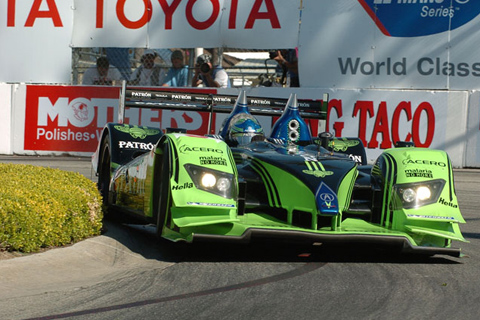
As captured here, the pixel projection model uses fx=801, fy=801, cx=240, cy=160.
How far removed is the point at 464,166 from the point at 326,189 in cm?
734

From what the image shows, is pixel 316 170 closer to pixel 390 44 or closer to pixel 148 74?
pixel 390 44

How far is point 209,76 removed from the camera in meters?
14.4

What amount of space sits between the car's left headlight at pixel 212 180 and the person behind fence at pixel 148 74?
9.32 metres

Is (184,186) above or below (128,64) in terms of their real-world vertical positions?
below

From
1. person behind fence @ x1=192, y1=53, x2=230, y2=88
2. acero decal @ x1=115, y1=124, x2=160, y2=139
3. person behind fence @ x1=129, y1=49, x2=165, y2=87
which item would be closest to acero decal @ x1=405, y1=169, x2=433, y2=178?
acero decal @ x1=115, y1=124, x2=160, y2=139

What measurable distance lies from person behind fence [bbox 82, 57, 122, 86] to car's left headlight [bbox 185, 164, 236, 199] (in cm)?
958

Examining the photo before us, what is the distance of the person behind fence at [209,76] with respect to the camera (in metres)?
14.3

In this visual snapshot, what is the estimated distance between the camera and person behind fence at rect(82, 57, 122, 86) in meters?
15.2

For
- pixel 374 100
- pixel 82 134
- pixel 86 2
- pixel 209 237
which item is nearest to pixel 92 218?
pixel 209 237

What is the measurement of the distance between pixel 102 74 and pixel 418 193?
393 inches

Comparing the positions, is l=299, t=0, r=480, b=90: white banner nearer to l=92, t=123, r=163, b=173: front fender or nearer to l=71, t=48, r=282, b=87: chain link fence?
l=71, t=48, r=282, b=87: chain link fence

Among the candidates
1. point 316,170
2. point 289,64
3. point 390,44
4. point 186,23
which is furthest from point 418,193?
point 186,23

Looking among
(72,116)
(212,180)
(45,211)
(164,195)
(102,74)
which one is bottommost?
(45,211)

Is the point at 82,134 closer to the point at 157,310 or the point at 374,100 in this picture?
the point at 374,100
